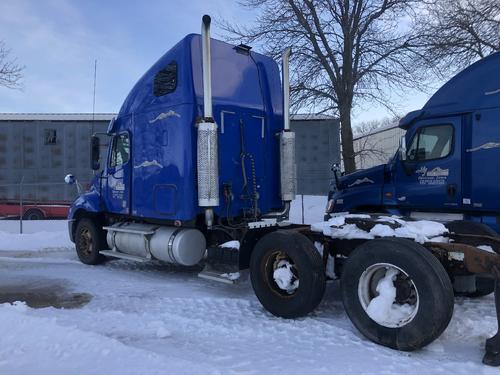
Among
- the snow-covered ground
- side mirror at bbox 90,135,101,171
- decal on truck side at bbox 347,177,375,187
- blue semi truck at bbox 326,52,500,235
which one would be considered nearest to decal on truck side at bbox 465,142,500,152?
blue semi truck at bbox 326,52,500,235

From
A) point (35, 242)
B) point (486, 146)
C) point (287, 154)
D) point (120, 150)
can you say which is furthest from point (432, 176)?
point (35, 242)

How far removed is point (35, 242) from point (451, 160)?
390 inches

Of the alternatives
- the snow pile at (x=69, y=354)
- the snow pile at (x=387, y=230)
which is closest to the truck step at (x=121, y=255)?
the snow pile at (x=69, y=354)

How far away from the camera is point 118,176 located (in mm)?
8773

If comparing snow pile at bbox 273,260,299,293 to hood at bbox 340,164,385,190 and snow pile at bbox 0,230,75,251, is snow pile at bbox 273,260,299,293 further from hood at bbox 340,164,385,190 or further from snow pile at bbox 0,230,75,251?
snow pile at bbox 0,230,75,251

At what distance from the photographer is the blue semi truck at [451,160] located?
8.05 m

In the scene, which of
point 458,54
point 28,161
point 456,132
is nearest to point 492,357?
point 456,132

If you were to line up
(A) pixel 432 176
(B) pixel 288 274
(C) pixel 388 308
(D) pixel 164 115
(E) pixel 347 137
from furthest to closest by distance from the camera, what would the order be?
(E) pixel 347 137 → (A) pixel 432 176 → (D) pixel 164 115 → (B) pixel 288 274 → (C) pixel 388 308

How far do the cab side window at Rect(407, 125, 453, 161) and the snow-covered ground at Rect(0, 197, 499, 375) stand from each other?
3.12 m

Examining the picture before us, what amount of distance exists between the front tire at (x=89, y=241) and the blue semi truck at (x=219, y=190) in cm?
2

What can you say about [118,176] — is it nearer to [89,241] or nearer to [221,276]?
[89,241]

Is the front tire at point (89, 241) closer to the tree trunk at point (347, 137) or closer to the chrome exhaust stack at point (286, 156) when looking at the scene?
the chrome exhaust stack at point (286, 156)

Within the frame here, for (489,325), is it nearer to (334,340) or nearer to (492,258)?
(492,258)

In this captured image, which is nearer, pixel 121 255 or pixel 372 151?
pixel 121 255
